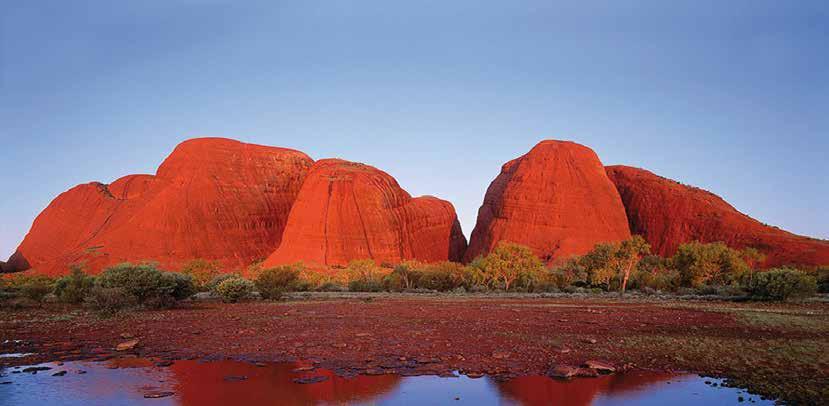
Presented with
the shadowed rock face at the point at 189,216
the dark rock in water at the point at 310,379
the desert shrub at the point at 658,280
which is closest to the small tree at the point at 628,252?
the desert shrub at the point at 658,280

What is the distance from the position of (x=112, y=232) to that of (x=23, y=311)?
44.2 metres

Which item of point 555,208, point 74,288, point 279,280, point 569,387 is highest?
point 555,208

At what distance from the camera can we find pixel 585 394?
33.1 ft

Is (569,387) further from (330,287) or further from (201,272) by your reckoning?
(201,272)

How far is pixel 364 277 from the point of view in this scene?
48.4 m

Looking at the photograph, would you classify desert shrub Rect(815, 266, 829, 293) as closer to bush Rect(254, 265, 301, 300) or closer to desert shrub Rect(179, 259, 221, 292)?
bush Rect(254, 265, 301, 300)

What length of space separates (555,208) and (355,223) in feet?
72.8

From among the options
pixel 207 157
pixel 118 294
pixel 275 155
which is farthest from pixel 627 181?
pixel 118 294

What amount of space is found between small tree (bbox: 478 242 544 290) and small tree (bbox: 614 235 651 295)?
6.26 m

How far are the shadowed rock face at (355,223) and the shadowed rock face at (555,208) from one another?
6419 mm

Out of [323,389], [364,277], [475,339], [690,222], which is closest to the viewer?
[323,389]

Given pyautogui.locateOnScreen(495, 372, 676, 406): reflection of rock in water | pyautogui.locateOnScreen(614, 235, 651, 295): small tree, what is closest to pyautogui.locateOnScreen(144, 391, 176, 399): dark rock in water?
pyautogui.locateOnScreen(495, 372, 676, 406): reflection of rock in water

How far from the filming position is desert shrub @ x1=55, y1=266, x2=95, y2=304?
3044 cm

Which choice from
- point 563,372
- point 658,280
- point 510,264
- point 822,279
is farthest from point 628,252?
point 563,372
